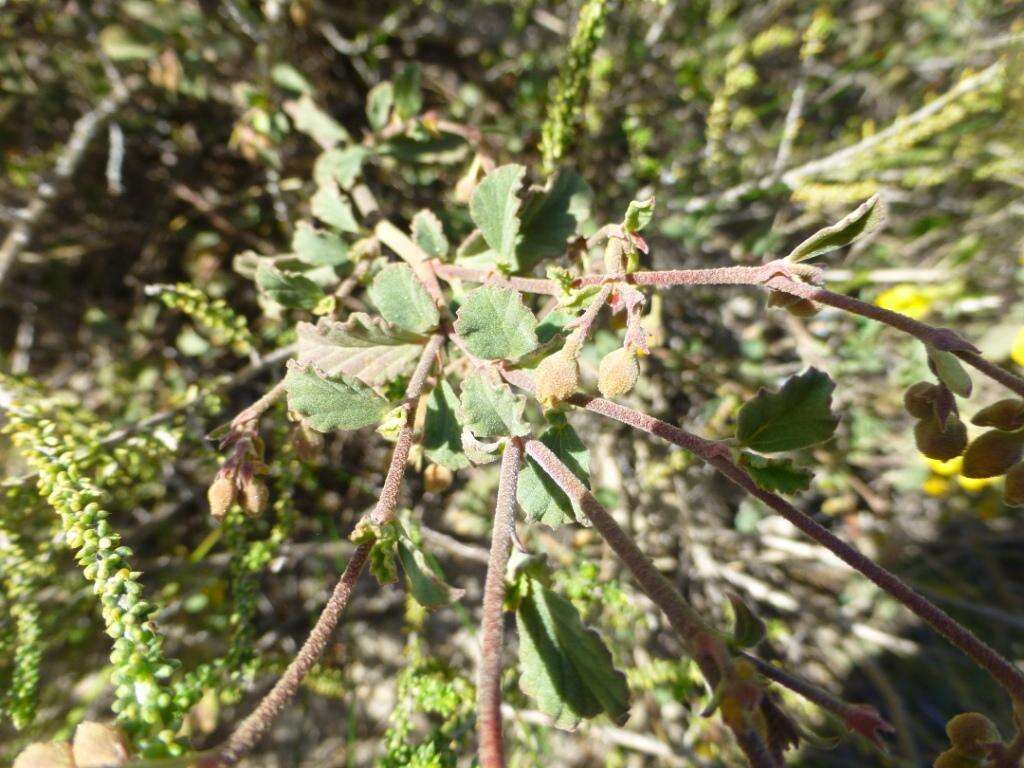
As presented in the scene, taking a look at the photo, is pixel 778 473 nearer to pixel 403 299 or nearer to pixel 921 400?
pixel 921 400

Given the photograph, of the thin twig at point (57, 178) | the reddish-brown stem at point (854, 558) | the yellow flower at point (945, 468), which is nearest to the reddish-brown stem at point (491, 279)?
the reddish-brown stem at point (854, 558)

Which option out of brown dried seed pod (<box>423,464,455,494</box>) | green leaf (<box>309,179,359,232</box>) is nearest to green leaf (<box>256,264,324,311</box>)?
green leaf (<box>309,179,359,232</box>)

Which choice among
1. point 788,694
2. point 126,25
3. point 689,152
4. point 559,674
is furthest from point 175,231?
point 788,694

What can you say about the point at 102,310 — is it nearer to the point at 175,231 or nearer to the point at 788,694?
the point at 175,231

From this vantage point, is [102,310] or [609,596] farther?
[102,310]

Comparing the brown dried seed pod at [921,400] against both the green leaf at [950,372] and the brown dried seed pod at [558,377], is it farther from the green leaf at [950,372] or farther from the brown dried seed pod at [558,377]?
the brown dried seed pod at [558,377]

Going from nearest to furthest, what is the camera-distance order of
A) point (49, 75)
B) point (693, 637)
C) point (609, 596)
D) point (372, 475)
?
point (693, 637), point (609, 596), point (372, 475), point (49, 75)

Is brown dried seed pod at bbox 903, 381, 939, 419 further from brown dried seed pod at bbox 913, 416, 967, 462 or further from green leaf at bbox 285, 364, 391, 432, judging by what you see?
green leaf at bbox 285, 364, 391, 432
